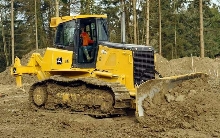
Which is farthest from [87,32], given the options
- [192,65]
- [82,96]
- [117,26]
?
[117,26]

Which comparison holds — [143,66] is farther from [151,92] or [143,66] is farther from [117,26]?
[117,26]

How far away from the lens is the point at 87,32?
12.4 meters

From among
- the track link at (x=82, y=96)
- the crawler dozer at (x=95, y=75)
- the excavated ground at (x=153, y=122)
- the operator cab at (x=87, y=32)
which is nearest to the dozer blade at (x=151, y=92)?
the crawler dozer at (x=95, y=75)

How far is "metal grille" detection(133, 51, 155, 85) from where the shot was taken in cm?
1129

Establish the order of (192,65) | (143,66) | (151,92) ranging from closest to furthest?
(151,92)
(143,66)
(192,65)

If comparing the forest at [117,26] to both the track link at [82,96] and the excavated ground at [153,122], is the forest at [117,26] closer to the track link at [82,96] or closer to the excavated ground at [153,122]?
the track link at [82,96]

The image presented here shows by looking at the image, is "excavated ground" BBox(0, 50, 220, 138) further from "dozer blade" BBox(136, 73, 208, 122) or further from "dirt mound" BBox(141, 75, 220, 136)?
"dozer blade" BBox(136, 73, 208, 122)

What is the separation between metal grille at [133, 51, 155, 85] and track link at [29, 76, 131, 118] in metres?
0.75

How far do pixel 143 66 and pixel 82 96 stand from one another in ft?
6.13

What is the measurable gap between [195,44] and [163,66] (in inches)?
994

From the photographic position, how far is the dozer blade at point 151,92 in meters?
10.1

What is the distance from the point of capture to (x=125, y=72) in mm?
11336

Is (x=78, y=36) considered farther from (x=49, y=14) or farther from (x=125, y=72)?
(x=49, y=14)

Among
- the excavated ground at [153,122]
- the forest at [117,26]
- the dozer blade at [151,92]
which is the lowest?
the excavated ground at [153,122]
